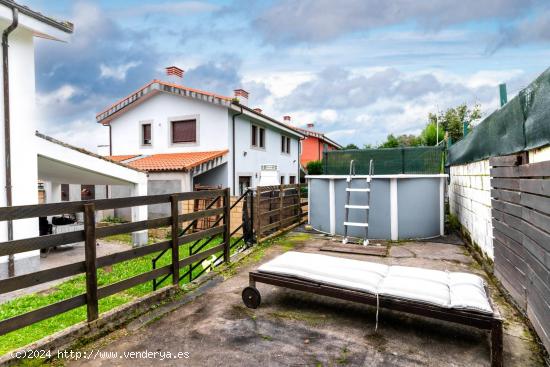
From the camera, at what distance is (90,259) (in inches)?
123

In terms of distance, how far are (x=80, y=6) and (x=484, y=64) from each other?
390 inches

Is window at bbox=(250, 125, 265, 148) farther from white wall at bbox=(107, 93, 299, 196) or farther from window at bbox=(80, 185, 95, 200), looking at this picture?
window at bbox=(80, 185, 95, 200)

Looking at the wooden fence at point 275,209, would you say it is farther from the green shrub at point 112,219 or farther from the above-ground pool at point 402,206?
the green shrub at point 112,219

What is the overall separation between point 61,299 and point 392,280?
5.97 metres

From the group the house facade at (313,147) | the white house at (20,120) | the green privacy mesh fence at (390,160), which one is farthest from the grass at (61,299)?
the house facade at (313,147)

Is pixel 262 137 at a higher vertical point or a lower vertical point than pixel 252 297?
higher

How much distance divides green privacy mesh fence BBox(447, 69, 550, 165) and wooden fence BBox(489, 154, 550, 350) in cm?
20

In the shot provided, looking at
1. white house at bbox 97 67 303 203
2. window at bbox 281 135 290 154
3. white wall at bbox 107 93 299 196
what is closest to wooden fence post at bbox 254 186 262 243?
white house at bbox 97 67 303 203

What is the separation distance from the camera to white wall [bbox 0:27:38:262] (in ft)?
21.3

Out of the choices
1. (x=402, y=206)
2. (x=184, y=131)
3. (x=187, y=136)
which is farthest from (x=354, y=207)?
(x=184, y=131)

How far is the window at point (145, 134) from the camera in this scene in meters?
16.4

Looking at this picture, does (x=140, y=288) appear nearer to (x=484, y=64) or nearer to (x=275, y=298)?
(x=275, y=298)

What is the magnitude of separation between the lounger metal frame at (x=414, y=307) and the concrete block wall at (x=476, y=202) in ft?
8.78

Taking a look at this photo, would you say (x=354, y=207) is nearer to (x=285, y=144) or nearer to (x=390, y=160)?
(x=390, y=160)
